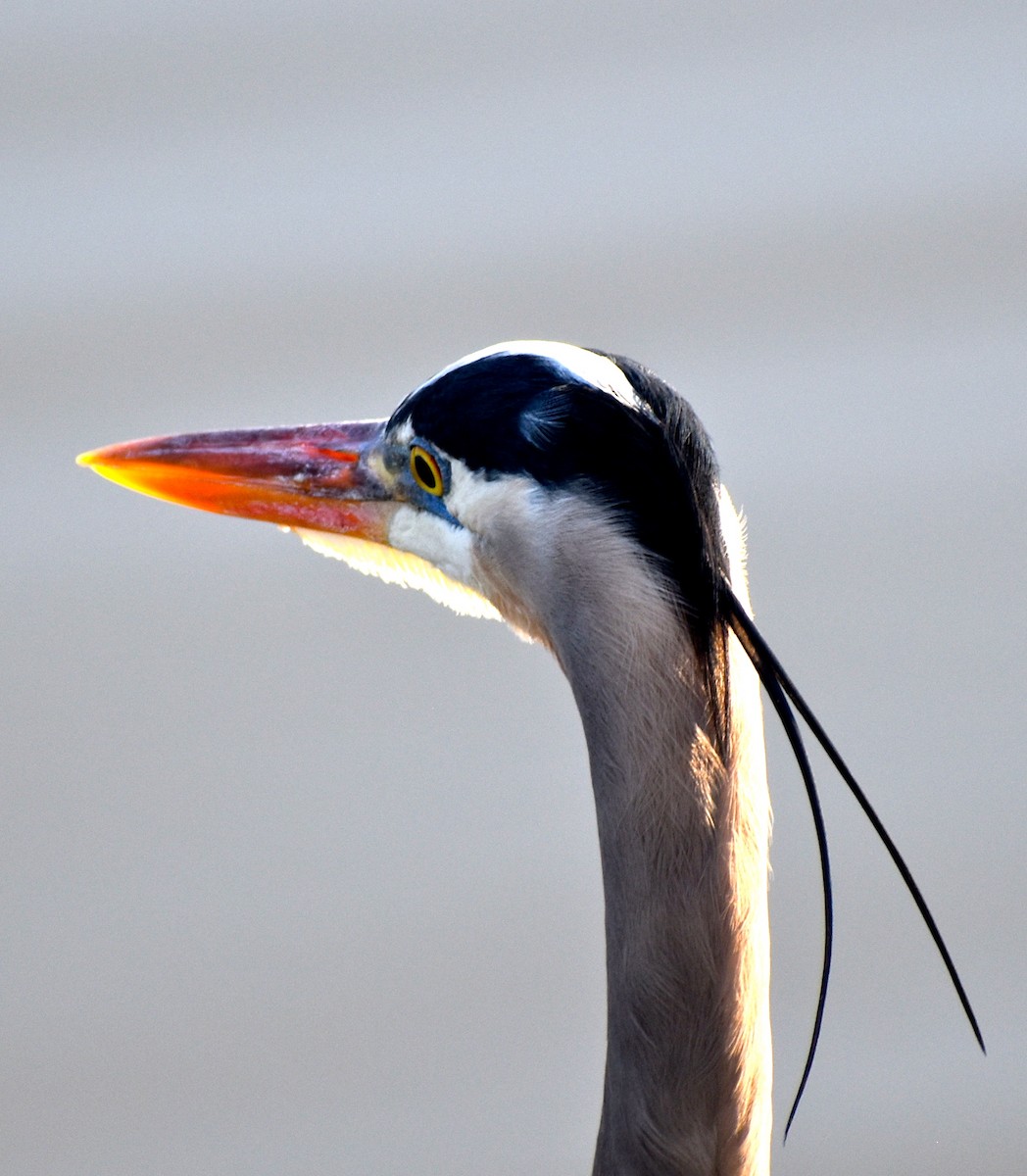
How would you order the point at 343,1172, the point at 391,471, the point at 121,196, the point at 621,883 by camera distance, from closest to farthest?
the point at 621,883, the point at 391,471, the point at 343,1172, the point at 121,196

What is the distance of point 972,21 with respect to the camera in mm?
1833

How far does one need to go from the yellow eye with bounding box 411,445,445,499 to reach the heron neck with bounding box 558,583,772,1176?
6.3 inches

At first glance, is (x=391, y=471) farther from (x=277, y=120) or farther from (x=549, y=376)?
(x=277, y=120)

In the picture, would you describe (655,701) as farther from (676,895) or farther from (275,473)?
(275,473)

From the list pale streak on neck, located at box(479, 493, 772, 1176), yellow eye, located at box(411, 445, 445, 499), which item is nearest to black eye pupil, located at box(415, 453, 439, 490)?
yellow eye, located at box(411, 445, 445, 499)

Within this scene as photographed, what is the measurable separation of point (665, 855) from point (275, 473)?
1.41 feet

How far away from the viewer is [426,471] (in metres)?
0.88

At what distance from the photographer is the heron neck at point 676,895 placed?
721 mm

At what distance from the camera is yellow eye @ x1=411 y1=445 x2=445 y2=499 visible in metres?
0.86

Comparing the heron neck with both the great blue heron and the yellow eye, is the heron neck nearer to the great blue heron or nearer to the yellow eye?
the great blue heron

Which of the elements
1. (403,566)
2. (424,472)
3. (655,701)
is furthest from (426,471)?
(655,701)

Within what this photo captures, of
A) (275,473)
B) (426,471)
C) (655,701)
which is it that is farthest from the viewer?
(275,473)

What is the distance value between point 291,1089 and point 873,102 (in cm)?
151

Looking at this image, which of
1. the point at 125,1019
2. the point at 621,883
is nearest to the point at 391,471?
the point at 621,883
